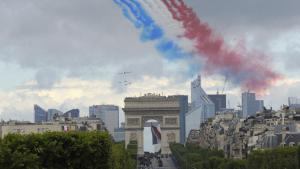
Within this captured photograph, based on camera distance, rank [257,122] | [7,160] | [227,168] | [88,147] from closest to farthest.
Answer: [7,160]
[88,147]
[227,168]
[257,122]

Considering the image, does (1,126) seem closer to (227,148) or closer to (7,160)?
(227,148)

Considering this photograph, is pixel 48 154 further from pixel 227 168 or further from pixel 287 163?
pixel 227 168

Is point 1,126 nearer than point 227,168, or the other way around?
point 227,168

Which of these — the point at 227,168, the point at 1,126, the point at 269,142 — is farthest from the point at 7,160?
the point at 1,126

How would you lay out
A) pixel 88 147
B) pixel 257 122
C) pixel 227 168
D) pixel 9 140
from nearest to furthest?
pixel 9 140 < pixel 88 147 < pixel 227 168 < pixel 257 122

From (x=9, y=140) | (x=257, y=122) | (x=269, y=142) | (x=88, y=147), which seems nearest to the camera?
(x=9, y=140)

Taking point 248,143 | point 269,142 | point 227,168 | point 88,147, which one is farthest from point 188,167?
point 88,147
